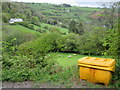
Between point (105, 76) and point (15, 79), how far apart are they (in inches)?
74.6

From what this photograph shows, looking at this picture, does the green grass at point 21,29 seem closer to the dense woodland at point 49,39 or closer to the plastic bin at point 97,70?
the dense woodland at point 49,39

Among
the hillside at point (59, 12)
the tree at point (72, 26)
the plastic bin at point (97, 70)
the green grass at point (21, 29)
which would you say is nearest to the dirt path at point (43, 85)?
the plastic bin at point (97, 70)

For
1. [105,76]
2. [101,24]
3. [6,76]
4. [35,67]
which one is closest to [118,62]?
[105,76]

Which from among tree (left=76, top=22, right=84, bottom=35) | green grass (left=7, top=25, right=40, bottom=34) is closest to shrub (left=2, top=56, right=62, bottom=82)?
green grass (left=7, top=25, right=40, bottom=34)

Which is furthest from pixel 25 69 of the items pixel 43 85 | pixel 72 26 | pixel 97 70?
pixel 72 26

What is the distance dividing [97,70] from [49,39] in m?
6.46

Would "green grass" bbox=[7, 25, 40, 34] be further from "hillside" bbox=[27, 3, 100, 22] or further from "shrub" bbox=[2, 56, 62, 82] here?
"shrub" bbox=[2, 56, 62, 82]

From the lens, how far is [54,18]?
10969mm

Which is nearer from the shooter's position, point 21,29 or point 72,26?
point 21,29

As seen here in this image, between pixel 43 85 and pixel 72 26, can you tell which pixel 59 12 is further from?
pixel 43 85

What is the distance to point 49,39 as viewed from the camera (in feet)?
28.2

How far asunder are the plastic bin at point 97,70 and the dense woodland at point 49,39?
0.80 feet

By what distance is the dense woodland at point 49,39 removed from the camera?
2.88m

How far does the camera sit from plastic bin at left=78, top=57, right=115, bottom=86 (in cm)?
230
